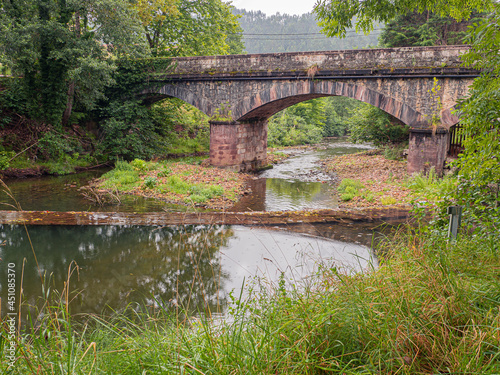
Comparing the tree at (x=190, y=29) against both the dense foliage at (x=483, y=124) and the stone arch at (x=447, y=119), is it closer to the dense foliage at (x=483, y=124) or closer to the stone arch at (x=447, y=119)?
the stone arch at (x=447, y=119)

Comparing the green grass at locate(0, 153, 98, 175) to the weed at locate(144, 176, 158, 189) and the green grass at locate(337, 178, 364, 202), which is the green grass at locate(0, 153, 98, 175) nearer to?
the weed at locate(144, 176, 158, 189)

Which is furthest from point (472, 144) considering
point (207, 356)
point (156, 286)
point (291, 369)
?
point (156, 286)

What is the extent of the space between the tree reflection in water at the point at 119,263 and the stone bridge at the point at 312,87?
27.5 ft

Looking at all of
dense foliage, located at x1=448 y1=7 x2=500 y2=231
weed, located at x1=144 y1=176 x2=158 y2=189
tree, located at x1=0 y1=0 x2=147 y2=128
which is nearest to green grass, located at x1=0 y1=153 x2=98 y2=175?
tree, located at x1=0 y1=0 x2=147 y2=128

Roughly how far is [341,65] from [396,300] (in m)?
11.9

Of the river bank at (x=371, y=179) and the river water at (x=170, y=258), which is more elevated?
the river bank at (x=371, y=179)

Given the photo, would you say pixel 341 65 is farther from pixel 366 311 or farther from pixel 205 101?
pixel 366 311

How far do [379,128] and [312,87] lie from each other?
5.20m

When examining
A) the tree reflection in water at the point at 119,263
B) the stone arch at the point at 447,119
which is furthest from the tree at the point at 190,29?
the tree reflection in water at the point at 119,263

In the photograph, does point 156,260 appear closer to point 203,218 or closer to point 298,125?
point 203,218

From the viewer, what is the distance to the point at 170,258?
5.69 m

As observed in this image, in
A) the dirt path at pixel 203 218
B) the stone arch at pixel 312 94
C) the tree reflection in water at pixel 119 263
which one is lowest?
the tree reflection in water at pixel 119 263

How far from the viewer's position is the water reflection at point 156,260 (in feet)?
14.9

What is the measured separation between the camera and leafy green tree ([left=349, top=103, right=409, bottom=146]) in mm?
16766
